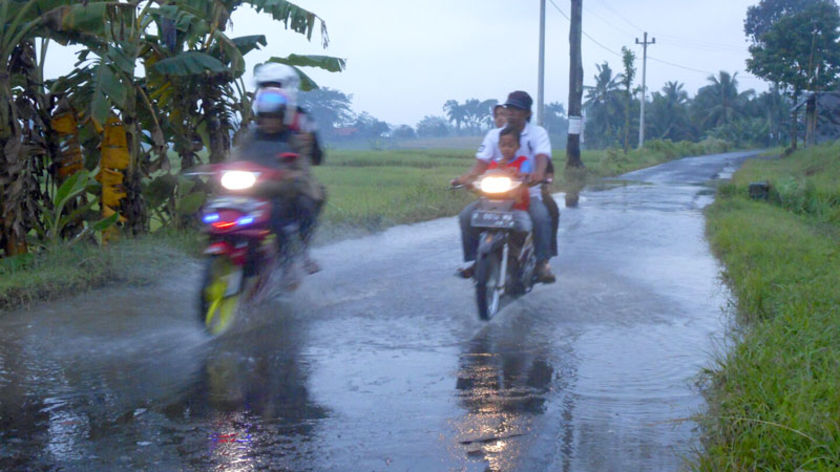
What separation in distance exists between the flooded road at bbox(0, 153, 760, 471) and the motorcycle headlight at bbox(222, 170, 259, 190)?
3.25 feet

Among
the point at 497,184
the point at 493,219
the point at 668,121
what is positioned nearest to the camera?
the point at 493,219

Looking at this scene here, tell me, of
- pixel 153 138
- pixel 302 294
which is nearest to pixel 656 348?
pixel 302 294

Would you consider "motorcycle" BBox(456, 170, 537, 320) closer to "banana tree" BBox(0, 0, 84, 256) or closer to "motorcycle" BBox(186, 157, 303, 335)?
"motorcycle" BBox(186, 157, 303, 335)

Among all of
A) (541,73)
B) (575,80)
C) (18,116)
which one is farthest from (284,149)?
(575,80)

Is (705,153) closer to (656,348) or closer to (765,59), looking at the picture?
(765,59)

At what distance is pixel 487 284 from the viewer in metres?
5.76

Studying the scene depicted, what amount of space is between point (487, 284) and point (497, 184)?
0.77 metres

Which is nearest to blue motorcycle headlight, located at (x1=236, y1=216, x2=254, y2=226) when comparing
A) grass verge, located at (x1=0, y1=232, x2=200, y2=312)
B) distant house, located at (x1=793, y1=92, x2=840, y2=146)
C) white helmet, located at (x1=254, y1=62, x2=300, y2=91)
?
white helmet, located at (x1=254, y1=62, x2=300, y2=91)

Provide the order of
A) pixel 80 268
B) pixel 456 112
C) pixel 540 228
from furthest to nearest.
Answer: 1. pixel 456 112
2. pixel 80 268
3. pixel 540 228

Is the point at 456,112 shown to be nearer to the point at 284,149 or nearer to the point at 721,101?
the point at 721,101

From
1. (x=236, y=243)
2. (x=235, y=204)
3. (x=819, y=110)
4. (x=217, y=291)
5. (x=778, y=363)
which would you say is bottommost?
(x=778, y=363)

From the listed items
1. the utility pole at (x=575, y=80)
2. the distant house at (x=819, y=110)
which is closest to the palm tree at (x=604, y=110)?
the distant house at (x=819, y=110)

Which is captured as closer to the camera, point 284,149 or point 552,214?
point 284,149

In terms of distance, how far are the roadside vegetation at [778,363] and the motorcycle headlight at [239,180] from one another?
10.1 ft
